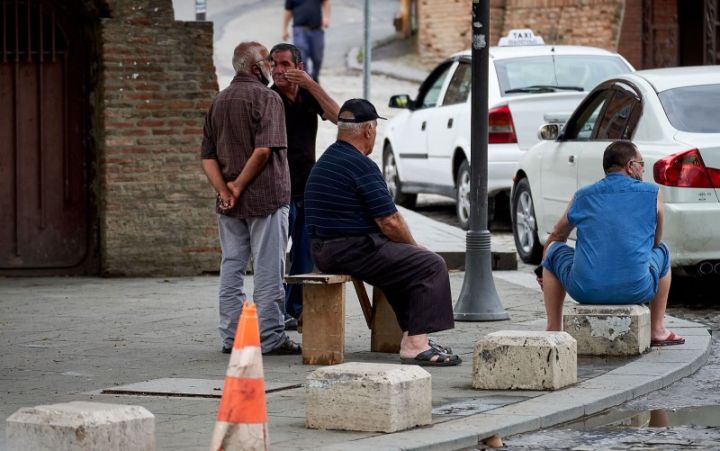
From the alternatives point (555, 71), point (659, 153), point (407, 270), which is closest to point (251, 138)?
point (407, 270)

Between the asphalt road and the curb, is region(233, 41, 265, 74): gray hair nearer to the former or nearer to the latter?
the curb

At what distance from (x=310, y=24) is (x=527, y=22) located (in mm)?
6788

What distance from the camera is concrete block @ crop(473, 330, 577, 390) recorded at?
8594mm

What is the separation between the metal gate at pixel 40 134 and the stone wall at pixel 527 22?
16.6 metres

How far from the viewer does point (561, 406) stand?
812 cm

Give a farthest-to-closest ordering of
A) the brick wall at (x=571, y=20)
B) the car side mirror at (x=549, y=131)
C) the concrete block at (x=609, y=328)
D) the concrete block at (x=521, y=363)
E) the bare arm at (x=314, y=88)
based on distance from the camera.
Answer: the brick wall at (x=571, y=20) → the car side mirror at (x=549, y=131) → the bare arm at (x=314, y=88) → the concrete block at (x=609, y=328) → the concrete block at (x=521, y=363)

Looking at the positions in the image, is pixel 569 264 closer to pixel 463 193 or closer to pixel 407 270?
pixel 407 270

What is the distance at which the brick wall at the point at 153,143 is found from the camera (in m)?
14.2

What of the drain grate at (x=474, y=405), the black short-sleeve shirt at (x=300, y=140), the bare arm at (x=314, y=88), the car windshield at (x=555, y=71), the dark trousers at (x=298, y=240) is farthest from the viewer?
the car windshield at (x=555, y=71)

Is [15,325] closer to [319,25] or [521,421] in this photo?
[521,421]

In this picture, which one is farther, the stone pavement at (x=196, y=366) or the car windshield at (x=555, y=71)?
the car windshield at (x=555, y=71)

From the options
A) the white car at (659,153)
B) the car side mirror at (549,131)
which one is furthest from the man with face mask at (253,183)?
the car side mirror at (549,131)

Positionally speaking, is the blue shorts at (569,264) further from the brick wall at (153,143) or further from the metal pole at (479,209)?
the brick wall at (153,143)

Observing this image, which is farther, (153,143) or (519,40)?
(519,40)
